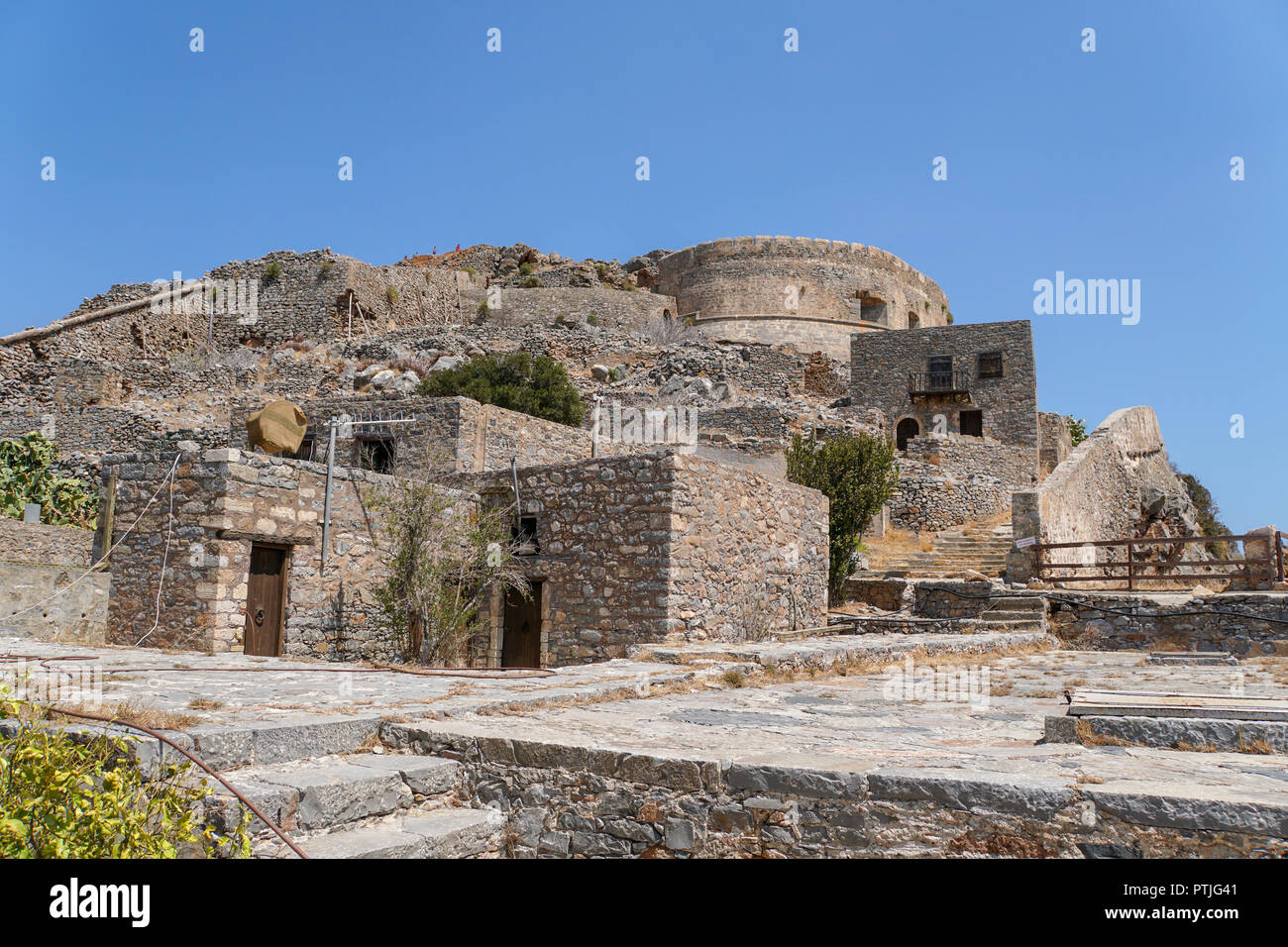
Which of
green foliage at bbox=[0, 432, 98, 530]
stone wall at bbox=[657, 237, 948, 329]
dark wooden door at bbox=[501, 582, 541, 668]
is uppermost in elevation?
stone wall at bbox=[657, 237, 948, 329]

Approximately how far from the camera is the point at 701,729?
4797mm

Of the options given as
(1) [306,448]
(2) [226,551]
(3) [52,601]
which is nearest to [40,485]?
(1) [306,448]

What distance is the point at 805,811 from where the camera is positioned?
3.50m

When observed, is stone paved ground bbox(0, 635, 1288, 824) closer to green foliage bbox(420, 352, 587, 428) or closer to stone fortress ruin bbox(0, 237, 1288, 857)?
stone fortress ruin bbox(0, 237, 1288, 857)

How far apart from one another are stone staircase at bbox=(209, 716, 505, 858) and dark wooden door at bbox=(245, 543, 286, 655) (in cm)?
604

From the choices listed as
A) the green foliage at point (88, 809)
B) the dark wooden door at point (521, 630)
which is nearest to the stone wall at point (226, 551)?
the dark wooden door at point (521, 630)

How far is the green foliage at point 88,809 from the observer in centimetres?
278

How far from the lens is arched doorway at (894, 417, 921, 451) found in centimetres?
3359

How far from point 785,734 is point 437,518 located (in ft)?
23.4

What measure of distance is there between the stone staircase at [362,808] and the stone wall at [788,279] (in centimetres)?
3991

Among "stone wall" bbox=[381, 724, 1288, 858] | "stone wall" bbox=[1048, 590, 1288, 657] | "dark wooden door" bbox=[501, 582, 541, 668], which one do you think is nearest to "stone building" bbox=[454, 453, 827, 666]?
"dark wooden door" bbox=[501, 582, 541, 668]

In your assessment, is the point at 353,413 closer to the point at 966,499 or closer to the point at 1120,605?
the point at 1120,605

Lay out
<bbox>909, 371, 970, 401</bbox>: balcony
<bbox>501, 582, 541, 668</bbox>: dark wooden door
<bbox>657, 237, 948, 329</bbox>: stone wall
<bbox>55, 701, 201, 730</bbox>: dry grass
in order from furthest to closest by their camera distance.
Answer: <bbox>657, 237, 948, 329</bbox>: stone wall
<bbox>909, 371, 970, 401</bbox>: balcony
<bbox>501, 582, 541, 668</bbox>: dark wooden door
<bbox>55, 701, 201, 730</bbox>: dry grass
